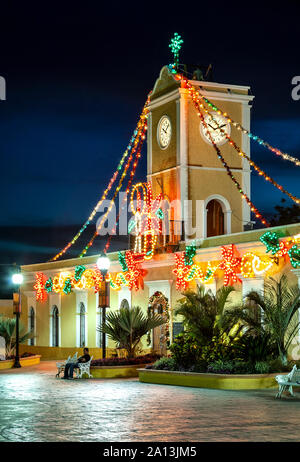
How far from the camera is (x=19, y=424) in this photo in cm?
1430

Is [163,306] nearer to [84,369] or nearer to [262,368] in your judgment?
[84,369]

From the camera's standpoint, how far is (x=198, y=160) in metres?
34.1

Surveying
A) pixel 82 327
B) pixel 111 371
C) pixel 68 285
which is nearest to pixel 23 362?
pixel 82 327

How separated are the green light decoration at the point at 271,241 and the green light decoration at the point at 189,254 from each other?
4644mm

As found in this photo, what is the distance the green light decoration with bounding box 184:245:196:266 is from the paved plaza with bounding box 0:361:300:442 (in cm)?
737

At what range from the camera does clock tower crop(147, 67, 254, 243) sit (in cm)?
3366

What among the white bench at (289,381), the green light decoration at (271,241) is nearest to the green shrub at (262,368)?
the white bench at (289,381)

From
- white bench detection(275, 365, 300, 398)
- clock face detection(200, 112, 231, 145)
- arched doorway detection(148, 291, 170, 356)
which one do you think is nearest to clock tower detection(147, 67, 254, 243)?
clock face detection(200, 112, 231, 145)

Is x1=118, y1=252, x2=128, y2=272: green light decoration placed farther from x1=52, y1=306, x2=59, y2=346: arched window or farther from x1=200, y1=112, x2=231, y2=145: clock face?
x1=52, y1=306, x2=59, y2=346: arched window

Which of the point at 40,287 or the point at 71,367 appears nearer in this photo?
the point at 71,367

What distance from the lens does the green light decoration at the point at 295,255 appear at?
23297 mm

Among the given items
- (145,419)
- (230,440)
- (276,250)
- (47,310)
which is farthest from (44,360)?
(230,440)

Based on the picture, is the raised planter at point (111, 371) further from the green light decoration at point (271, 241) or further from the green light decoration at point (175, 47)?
the green light decoration at point (175, 47)

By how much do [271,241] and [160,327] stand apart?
8536 millimetres
